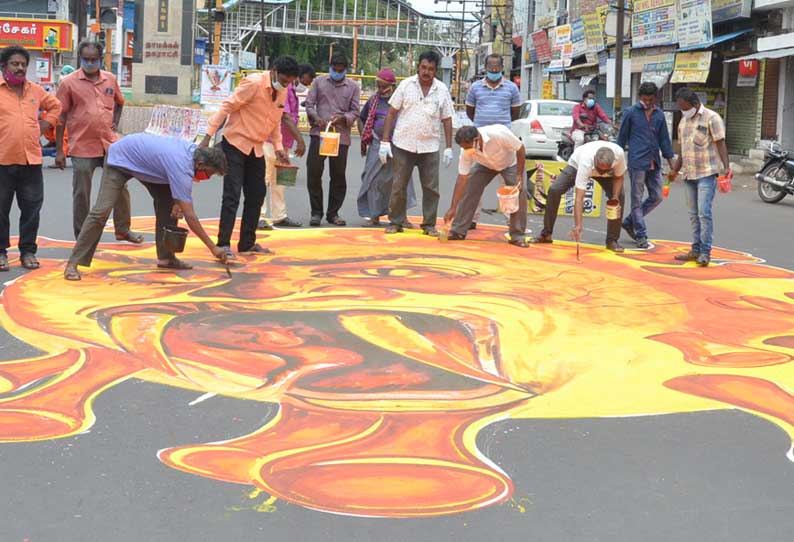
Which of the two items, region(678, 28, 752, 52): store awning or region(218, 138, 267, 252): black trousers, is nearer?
region(218, 138, 267, 252): black trousers

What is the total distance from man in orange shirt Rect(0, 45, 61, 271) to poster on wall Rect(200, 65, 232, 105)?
17.3 m

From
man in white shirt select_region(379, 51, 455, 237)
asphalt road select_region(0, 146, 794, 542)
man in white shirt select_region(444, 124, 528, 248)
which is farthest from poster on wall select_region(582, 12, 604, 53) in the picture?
asphalt road select_region(0, 146, 794, 542)

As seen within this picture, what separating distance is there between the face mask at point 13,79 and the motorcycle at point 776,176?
1153cm

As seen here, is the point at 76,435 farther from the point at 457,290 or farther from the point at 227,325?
the point at 457,290

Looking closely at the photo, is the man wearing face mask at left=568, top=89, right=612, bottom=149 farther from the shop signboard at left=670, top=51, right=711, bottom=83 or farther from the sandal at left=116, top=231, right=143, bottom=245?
the sandal at left=116, top=231, right=143, bottom=245

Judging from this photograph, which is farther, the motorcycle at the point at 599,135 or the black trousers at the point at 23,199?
the motorcycle at the point at 599,135

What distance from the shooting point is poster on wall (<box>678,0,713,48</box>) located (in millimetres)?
25375

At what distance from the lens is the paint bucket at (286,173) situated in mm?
10406

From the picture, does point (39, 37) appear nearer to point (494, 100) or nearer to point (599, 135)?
point (599, 135)

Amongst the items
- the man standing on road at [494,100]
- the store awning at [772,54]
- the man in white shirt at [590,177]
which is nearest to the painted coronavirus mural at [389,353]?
the man in white shirt at [590,177]

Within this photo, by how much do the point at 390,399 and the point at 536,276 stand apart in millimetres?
3672

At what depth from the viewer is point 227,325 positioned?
6.54 meters

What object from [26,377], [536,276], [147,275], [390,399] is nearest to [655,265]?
[536,276]

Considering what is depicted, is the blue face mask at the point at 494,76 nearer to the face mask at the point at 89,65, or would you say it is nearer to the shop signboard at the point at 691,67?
the face mask at the point at 89,65
